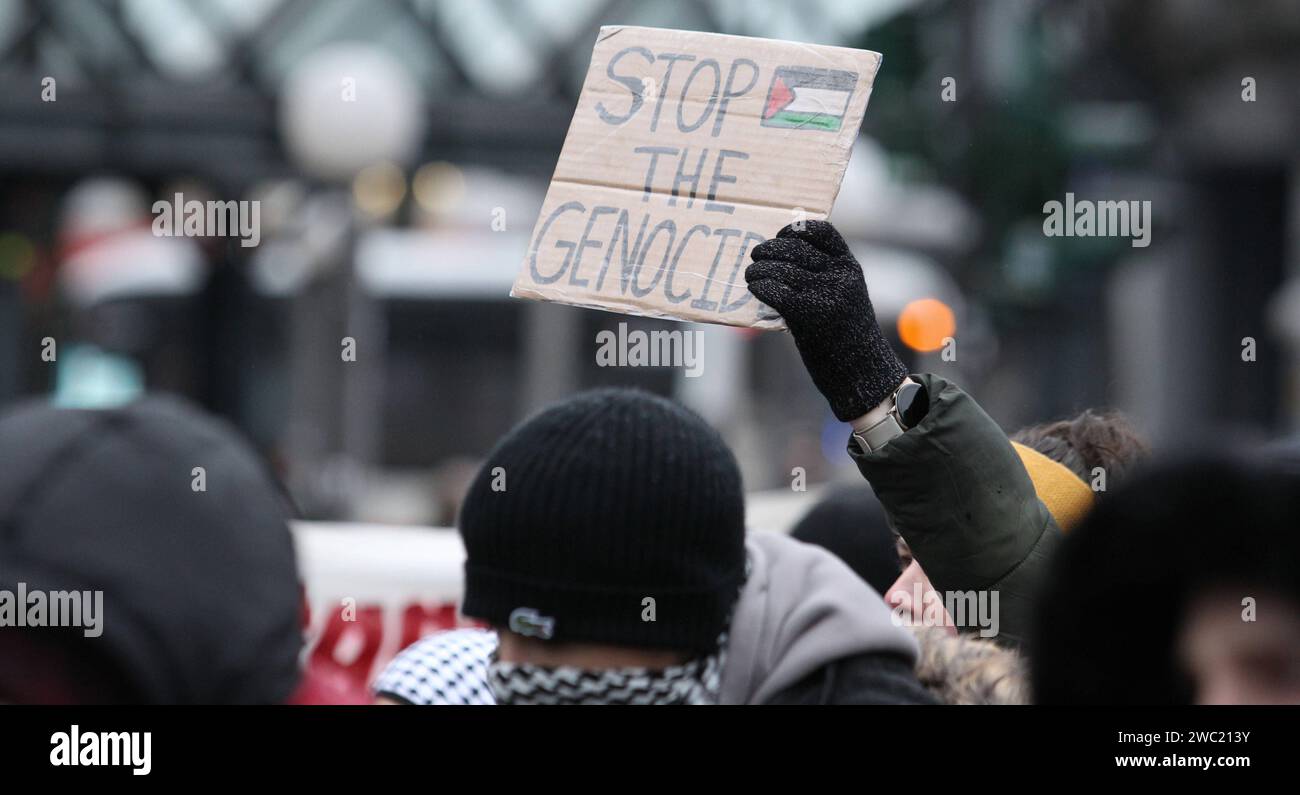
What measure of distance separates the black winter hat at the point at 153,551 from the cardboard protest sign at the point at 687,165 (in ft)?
2.18

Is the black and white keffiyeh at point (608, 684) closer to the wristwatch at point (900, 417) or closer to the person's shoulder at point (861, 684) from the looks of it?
the person's shoulder at point (861, 684)

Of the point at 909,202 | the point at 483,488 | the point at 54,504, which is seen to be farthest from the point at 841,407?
the point at 909,202

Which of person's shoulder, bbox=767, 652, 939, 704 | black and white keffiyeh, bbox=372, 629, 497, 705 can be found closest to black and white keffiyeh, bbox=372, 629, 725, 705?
person's shoulder, bbox=767, 652, 939, 704

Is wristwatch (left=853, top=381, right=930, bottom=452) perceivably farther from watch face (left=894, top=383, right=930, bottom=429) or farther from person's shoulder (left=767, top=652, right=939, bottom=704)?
person's shoulder (left=767, top=652, right=939, bottom=704)

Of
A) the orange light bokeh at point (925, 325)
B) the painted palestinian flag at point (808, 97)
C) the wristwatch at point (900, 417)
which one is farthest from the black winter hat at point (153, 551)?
the orange light bokeh at point (925, 325)

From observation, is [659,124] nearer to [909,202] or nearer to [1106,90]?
[909,202]

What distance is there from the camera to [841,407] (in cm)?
204

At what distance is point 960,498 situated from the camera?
2.07 meters

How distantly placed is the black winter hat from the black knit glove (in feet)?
2.20

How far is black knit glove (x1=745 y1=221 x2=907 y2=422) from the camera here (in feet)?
6.48

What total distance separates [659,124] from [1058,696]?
4.03ft

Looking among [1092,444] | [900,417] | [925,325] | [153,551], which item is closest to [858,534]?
[1092,444]

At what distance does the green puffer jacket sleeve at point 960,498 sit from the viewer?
2043 millimetres

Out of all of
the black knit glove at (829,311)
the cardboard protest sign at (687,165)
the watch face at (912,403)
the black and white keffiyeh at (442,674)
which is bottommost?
→ the black and white keffiyeh at (442,674)
